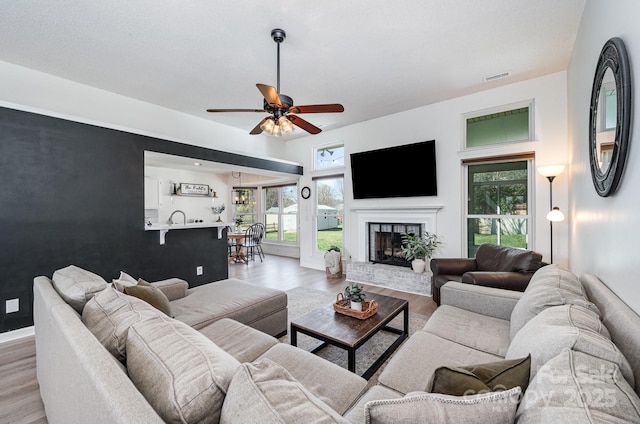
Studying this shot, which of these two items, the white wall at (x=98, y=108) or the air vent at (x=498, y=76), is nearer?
the white wall at (x=98, y=108)

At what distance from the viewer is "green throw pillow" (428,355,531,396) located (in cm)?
82

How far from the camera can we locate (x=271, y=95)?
2.36 m

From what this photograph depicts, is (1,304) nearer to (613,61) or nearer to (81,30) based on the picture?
(81,30)

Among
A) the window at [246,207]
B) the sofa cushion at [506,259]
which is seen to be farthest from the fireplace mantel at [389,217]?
the window at [246,207]

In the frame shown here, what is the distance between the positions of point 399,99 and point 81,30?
3969mm

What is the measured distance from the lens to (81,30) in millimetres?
2607

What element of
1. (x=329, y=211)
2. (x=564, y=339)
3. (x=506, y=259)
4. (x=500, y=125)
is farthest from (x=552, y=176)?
(x=329, y=211)

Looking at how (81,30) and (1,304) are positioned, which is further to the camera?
(1,304)

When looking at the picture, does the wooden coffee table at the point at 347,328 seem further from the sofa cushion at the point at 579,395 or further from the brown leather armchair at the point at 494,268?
the sofa cushion at the point at 579,395

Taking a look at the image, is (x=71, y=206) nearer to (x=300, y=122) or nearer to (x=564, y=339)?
(x=300, y=122)

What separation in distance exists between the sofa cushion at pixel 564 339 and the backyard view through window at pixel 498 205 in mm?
3137

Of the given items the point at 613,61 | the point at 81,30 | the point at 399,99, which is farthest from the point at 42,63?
the point at 613,61

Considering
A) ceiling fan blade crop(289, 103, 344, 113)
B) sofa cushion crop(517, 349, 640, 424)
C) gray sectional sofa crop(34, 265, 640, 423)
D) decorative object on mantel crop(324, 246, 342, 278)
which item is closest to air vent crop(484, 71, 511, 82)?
ceiling fan blade crop(289, 103, 344, 113)

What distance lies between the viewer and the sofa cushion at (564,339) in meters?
0.86
